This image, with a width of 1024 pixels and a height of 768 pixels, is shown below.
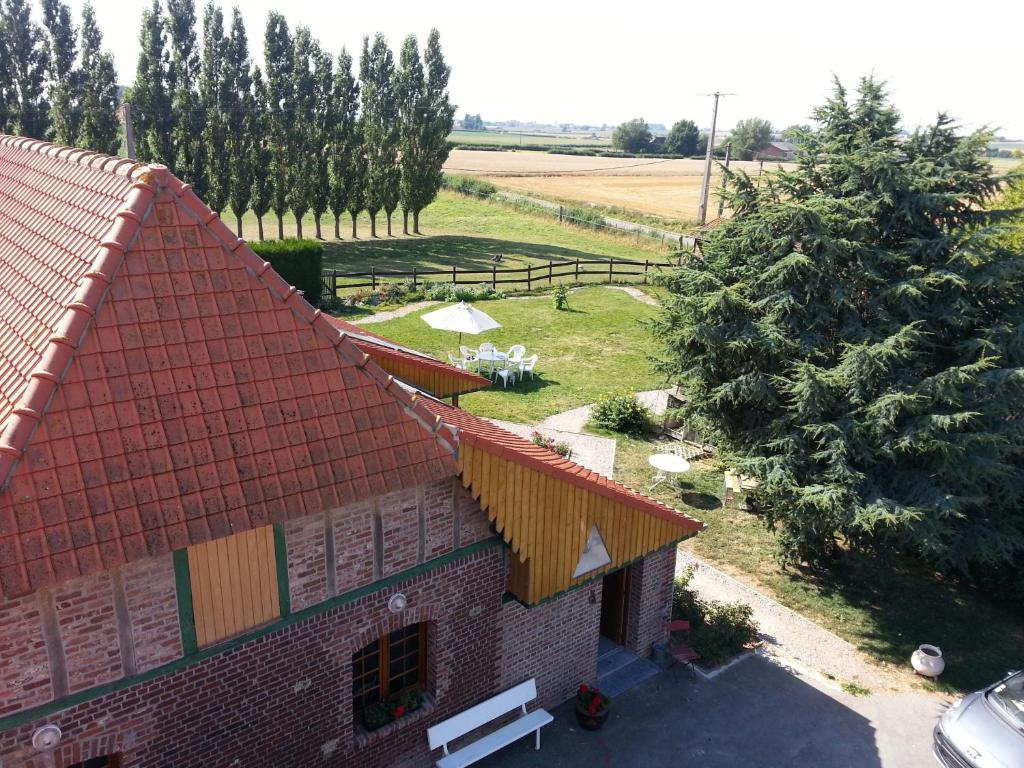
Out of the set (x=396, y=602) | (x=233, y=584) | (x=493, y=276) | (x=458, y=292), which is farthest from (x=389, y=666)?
(x=493, y=276)

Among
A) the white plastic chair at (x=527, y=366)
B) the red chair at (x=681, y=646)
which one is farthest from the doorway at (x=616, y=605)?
the white plastic chair at (x=527, y=366)

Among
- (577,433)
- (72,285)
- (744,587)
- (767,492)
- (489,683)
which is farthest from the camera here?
(577,433)

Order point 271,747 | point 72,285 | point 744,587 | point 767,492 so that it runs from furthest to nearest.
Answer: point 744,587
point 767,492
point 271,747
point 72,285

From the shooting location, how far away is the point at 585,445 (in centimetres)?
1877

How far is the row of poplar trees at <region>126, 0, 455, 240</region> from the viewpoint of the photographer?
123 feet

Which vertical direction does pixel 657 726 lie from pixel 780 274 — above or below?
below

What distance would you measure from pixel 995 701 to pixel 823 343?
18.5 feet

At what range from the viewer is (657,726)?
9.96m

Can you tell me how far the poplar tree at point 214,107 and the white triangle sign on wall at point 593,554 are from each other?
34.8 m

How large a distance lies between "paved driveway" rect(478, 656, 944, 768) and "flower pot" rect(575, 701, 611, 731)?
0.34 feet

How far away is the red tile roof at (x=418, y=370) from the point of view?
1048cm

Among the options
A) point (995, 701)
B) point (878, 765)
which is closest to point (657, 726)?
point (878, 765)

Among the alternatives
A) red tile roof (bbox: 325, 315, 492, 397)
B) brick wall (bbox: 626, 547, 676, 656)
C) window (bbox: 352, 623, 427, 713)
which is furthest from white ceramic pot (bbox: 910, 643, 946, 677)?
red tile roof (bbox: 325, 315, 492, 397)

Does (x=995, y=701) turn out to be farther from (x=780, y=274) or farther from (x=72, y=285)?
(x=72, y=285)
